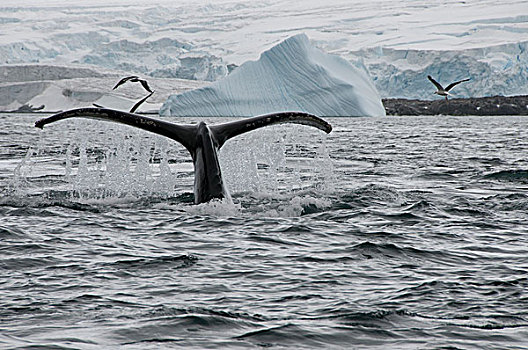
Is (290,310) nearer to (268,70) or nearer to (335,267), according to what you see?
(335,267)

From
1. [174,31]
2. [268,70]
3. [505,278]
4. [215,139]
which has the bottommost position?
[505,278]

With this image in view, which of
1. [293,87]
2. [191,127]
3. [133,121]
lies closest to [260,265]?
[133,121]

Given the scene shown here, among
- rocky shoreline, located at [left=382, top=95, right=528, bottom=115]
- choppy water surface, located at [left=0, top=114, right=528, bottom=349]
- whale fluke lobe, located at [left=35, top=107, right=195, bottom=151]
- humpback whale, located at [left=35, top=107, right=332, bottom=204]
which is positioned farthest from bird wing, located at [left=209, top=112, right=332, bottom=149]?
rocky shoreline, located at [left=382, top=95, right=528, bottom=115]

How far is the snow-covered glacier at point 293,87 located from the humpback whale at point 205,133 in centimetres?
3829

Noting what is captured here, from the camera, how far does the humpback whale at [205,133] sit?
7.32 m

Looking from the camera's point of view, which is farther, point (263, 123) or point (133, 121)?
point (263, 123)

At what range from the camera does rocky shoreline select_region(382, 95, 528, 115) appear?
76125 millimetres

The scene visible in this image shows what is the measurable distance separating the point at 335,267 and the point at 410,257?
0.77 m

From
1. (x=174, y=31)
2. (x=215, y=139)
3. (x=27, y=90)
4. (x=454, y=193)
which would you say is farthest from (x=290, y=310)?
(x=174, y=31)

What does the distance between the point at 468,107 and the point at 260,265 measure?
75.1 m

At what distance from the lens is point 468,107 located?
253 ft

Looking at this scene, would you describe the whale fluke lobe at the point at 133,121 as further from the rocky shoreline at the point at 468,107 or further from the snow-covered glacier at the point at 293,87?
the rocky shoreline at the point at 468,107

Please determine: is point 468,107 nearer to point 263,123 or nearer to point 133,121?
point 263,123

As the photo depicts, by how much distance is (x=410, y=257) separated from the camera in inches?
233
